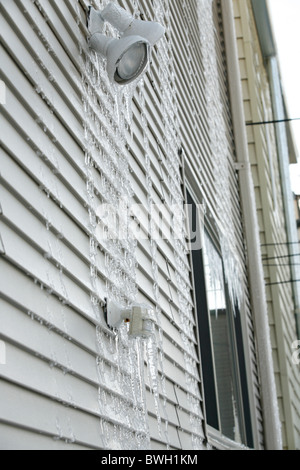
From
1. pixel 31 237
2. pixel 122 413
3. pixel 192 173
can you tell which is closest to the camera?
pixel 31 237

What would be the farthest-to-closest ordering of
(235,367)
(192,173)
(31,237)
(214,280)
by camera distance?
(235,367)
(214,280)
(192,173)
(31,237)

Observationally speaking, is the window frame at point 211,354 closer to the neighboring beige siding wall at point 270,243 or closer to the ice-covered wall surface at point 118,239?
the ice-covered wall surface at point 118,239

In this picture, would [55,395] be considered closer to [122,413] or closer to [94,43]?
[122,413]

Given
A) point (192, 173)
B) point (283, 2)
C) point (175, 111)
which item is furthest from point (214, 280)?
point (283, 2)

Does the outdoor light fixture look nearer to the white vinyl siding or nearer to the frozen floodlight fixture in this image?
the white vinyl siding

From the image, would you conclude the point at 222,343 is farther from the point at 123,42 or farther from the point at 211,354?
the point at 123,42

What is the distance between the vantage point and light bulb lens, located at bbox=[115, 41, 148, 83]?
2.68m

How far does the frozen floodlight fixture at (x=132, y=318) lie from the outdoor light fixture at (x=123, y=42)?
802 mm

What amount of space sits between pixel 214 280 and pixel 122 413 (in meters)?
2.77

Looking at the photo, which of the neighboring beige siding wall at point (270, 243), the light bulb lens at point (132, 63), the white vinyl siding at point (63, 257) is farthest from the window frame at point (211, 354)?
the neighboring beige siding wall at point (270, 243)

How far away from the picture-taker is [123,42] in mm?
2611

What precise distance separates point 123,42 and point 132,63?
0.13 meters

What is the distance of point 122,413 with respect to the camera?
8.48ft

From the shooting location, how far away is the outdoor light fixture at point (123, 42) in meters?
2.63
